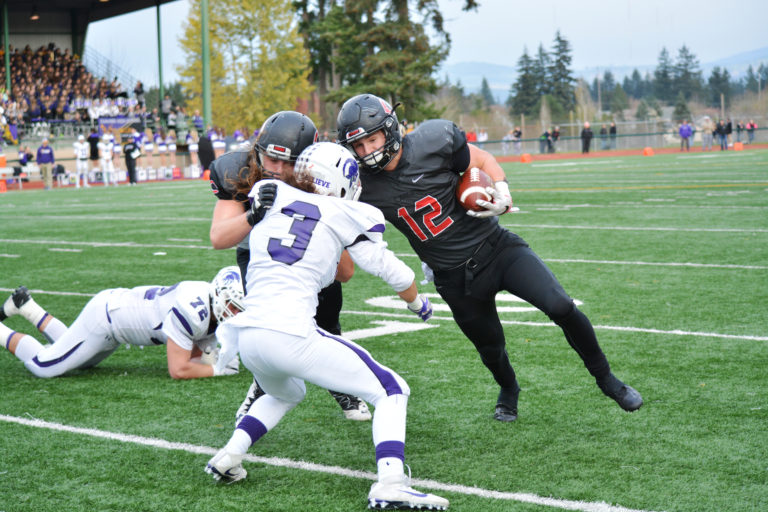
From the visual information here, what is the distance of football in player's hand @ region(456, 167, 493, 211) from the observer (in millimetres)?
4254

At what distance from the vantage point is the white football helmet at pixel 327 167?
3518mm

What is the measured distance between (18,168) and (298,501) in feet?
96.6

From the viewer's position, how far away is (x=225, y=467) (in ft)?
11.5

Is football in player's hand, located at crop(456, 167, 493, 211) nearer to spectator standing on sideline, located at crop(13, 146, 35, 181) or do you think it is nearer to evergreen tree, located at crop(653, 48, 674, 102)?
spectator standing on sideline, located at crop(13, 146, 35, 181)

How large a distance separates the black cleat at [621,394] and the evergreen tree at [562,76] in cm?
8241

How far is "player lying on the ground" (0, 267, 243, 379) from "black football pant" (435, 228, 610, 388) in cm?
149

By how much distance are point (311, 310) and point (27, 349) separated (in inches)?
120

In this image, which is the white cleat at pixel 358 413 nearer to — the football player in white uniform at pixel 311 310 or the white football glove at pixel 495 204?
the football player in white uniform at pixel 311 310

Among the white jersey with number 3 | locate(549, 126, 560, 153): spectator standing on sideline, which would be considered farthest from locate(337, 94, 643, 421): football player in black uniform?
locate(549, 126, 560, 153): spectator standing on sideline

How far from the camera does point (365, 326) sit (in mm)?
6824

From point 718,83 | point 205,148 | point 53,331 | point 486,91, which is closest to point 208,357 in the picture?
point 53,331

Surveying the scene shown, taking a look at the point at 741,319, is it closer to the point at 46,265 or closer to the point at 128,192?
the point at 46,265

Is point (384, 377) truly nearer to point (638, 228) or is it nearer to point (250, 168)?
point (250, 168)

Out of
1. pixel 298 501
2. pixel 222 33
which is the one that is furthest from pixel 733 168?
pixel 222 33
